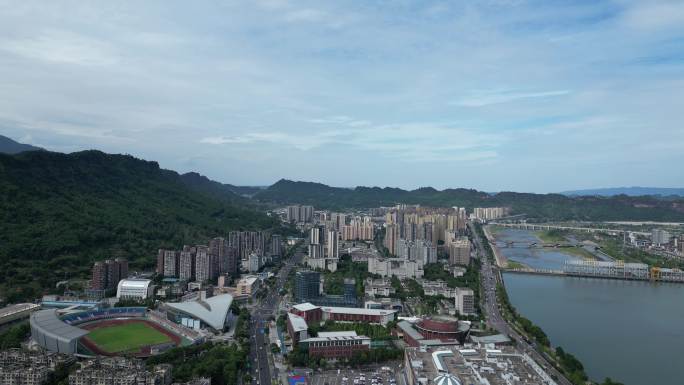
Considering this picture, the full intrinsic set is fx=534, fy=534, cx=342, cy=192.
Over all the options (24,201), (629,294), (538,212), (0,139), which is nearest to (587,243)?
(629,294)

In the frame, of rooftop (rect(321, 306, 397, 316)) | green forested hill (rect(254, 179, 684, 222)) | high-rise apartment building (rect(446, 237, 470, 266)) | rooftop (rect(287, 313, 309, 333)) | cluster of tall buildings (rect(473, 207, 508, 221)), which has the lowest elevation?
rooftop (rect(321, 306, 397, 316))

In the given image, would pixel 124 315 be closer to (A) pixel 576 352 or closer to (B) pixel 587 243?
(A) pixel 576 352

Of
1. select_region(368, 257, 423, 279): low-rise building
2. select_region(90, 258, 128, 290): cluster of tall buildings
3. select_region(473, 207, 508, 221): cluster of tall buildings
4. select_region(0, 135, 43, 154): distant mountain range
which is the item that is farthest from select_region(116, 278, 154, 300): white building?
select_region(473, 207, 508, 221): cluster of tall buildings

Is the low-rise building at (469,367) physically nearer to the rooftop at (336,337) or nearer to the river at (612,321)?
the rooftop at (336,337)

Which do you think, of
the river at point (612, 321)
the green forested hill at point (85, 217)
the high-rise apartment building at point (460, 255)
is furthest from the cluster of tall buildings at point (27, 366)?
the high-rise apartment building at point (460, 255)

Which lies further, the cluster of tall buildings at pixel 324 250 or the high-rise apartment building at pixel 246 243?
the high-rise apartment building at pixel 246 243

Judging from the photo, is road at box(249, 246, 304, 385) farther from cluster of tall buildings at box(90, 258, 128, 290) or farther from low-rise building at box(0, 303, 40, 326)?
low-rise building at box(0, 303, 40, 326)
